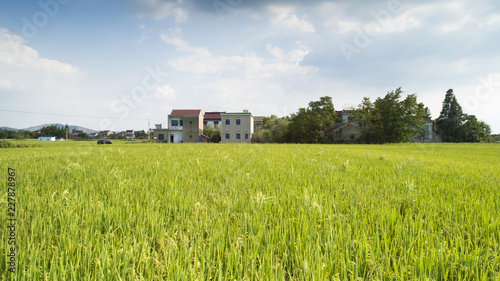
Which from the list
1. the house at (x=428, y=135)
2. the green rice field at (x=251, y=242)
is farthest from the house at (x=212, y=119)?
the green rice field at (x=251, y=242)

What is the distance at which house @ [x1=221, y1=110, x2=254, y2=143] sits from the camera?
52438 millimetres

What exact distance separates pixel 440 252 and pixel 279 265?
997 mm

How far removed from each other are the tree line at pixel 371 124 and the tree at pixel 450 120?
944mm

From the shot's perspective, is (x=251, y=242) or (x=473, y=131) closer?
(x=251, y=242)

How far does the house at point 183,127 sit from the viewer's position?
54281 mm

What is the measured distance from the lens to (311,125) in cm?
4409

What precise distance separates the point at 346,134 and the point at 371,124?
543 cm

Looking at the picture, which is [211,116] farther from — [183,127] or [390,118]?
[390,118]

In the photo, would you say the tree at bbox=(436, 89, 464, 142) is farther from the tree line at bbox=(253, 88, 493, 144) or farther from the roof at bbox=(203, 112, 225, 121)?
the roof at bbox=(203, 112, 225, 121)

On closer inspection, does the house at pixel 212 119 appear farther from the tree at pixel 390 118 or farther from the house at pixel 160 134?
the tree at pixel 390 118

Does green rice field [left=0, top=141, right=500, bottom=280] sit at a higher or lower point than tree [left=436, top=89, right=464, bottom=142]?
lower

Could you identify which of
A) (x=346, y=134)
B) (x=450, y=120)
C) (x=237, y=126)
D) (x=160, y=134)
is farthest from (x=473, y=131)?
(x=160, y=134)

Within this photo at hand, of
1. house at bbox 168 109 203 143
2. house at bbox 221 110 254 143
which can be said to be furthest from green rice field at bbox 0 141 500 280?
house at bbox 168 109 203 143

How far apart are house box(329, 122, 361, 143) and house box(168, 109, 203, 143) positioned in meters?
33.1
